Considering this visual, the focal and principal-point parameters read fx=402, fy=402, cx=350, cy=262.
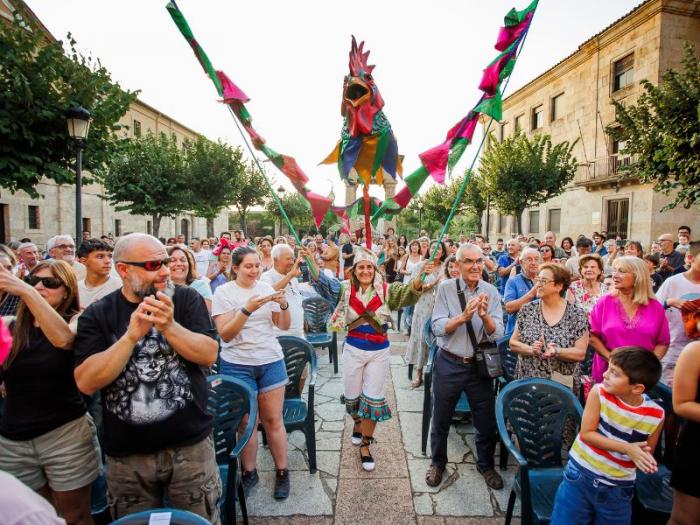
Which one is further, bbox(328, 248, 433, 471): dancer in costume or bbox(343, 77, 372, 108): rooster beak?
bbox(328, 248, 433, 471): dancer in costume

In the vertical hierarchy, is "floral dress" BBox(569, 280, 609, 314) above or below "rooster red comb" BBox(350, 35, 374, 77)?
below

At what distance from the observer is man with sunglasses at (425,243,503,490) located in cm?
323

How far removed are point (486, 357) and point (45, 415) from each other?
2.88 metres

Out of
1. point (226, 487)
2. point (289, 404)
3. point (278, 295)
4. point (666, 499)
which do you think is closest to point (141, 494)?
point (226, 487)

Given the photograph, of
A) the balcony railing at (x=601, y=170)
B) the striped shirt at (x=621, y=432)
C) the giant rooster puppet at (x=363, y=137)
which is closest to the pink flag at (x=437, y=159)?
the giant rooster puppet at (x=363, y=137)

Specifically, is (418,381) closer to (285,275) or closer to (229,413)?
(285,275)

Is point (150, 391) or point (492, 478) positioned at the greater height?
point (150, 391)

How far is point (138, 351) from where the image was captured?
188cm

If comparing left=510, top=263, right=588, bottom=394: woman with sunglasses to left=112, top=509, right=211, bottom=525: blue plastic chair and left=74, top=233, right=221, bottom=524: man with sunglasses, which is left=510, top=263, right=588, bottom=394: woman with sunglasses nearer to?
left=74, top=233, right=221, bottom=524: man with sunglasses

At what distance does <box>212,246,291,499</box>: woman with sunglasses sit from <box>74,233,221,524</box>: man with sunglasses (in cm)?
105

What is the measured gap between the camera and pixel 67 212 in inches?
832

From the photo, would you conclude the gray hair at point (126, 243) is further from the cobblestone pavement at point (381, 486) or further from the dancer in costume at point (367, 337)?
the cobblestone pavement at point (381, 486)

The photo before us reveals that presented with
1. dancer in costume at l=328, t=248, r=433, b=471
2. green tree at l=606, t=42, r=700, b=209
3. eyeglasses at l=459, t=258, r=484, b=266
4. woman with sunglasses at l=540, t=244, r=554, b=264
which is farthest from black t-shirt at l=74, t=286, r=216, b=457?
green tree at l=606, t=42, r=700, b=209

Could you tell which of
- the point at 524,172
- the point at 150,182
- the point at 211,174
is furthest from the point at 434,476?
the point at 211,174
